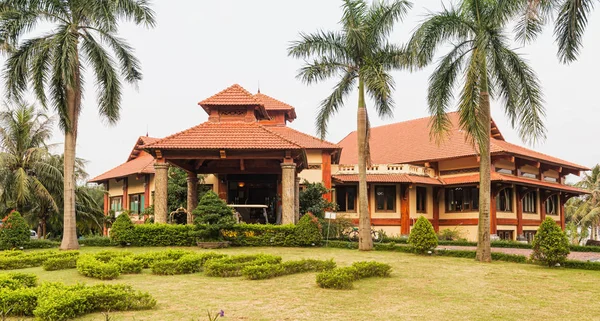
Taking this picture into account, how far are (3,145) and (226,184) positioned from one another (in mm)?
10332

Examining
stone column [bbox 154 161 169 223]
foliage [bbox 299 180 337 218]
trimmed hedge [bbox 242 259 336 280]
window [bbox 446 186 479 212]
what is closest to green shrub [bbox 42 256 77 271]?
trimmed hedge [bbox 242 259 336 280]

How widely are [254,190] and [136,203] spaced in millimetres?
11249

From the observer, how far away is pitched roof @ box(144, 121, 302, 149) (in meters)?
20.0

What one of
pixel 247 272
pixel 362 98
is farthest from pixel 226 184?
pixel 247 272

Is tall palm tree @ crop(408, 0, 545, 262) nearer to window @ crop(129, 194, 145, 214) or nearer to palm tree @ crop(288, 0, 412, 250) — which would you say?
palm tree @ crop(288, 0, 412, 250)

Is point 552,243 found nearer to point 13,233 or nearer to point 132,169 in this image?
point 13,233

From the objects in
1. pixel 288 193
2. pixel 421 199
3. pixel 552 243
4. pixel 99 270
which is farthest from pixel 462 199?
pixel 99 270

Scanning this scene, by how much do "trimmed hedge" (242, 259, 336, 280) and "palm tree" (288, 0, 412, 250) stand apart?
20.8 feet

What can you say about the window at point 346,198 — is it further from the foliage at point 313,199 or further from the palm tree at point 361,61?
the palm tree at point 361,61

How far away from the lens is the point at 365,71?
59.6ft

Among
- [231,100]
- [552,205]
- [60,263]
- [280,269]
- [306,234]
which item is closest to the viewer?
[280,269]

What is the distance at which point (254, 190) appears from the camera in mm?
27516

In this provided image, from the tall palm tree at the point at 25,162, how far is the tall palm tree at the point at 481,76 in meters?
17.4

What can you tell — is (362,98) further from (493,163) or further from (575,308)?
(493,163)
